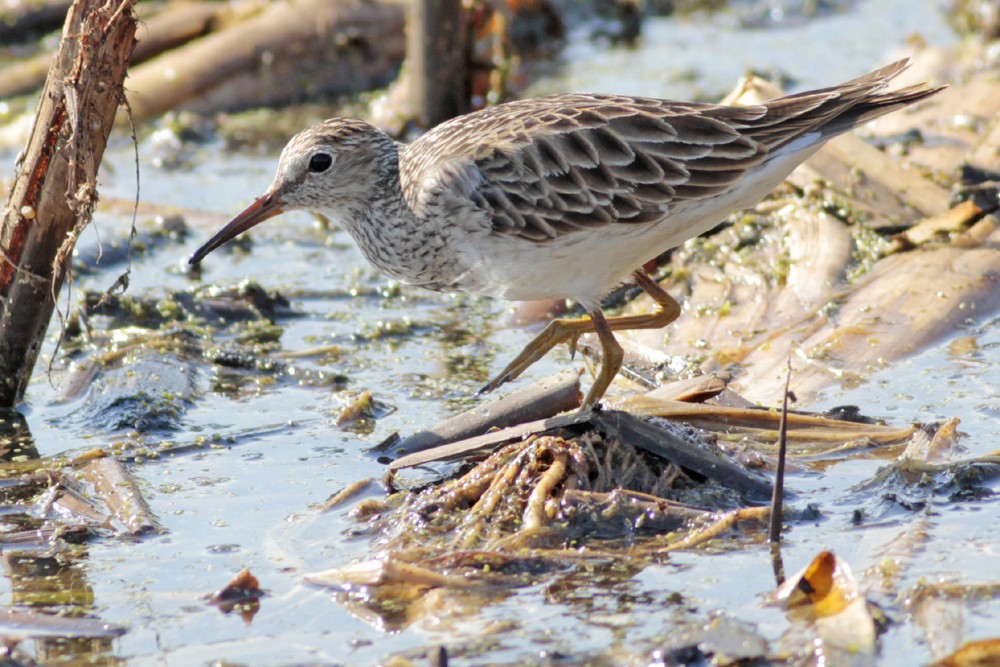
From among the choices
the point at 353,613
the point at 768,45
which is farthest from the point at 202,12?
the point at 353,613

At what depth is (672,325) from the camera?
8.70m

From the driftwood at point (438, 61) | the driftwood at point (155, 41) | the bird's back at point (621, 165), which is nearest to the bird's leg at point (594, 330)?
the bird's back at point (621, 165)

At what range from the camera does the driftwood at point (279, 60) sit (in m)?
13.3

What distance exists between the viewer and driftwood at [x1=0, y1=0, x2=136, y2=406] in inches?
258

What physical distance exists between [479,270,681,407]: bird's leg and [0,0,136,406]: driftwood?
2319mm

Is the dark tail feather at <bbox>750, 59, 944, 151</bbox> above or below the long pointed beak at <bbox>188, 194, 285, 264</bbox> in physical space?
above

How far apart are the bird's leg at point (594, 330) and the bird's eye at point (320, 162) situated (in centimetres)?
150

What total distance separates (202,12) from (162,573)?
9.65 m

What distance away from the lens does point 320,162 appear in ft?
25.0

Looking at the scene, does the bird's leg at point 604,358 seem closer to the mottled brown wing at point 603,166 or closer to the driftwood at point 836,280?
the mottled brown wing at point 603,166

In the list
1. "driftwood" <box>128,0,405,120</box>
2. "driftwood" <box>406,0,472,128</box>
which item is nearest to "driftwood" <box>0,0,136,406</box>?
"driftwood" <box>406,0,472,128</box>

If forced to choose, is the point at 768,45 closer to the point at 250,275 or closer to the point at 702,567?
the point at 250,275

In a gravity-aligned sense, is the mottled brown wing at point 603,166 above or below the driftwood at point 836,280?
above

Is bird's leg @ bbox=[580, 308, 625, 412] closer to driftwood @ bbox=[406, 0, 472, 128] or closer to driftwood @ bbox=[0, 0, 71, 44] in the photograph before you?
driftwood @ bbox=[406, 0, 472, 128]
